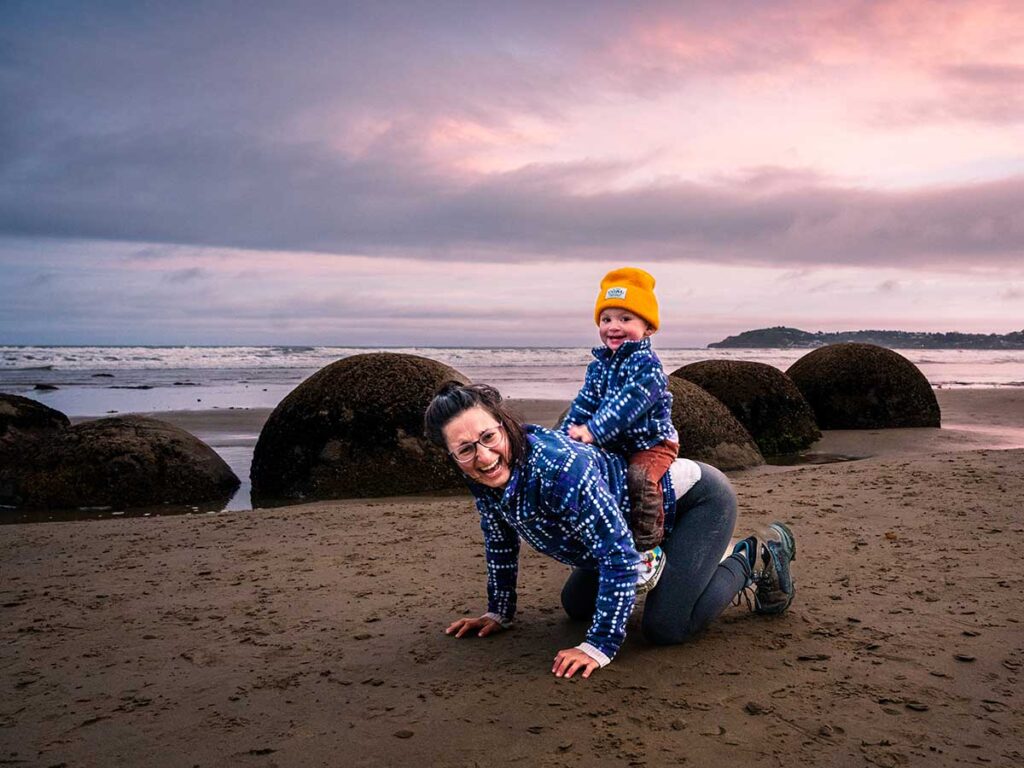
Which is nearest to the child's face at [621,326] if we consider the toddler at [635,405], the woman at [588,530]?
the toddler at [635,405]

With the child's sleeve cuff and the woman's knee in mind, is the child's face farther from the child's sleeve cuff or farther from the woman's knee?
the child's sleeve cuff

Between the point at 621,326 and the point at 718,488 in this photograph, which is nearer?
the point at 718,488

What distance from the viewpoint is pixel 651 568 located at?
3.87m

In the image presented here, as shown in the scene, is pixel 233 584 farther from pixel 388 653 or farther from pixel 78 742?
pixel 78 742

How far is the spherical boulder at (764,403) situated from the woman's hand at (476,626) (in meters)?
7.75

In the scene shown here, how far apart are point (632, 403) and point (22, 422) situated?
864 centimetres

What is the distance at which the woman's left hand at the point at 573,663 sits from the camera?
341 centimetres

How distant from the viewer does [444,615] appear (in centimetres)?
436

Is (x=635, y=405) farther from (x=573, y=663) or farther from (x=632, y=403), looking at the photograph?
(x=573, y=663)

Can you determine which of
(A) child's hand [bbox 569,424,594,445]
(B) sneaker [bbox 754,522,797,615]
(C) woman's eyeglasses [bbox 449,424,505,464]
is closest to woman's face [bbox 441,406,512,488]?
(C) woman's eyeglasses [bbox 449,424,505,464]

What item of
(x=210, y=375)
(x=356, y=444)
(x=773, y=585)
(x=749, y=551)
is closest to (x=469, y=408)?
(x=749, y=551)

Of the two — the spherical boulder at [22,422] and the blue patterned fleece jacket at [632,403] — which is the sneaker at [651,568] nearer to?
the blue patterned fleece jacket at [632,403]

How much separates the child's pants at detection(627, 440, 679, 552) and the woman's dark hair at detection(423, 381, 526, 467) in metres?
0.60

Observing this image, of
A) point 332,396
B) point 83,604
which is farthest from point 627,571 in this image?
point 332,396
